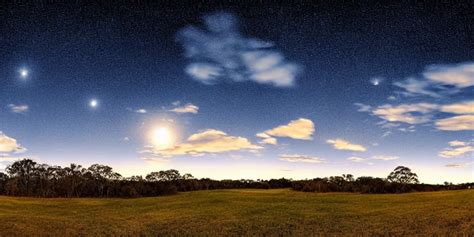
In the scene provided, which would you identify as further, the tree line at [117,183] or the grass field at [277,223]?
the tree line at [117,183]

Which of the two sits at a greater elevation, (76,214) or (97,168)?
(97,168)

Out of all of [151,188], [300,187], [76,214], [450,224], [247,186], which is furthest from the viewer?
[247,186]

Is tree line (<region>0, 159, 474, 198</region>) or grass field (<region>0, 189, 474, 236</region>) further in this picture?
tree line (<region>0, 159, 474, 198</region>)

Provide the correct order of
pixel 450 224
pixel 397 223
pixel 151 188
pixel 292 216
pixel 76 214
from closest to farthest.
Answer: pixel 450 224 → pixel 397 223 → pixel 292 216 → pixel 76 214 → pixel 151 188

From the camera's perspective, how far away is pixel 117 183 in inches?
4252

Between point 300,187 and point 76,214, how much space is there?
49934 mm

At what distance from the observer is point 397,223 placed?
36.6 metres

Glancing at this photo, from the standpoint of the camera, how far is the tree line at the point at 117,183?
3415 inches

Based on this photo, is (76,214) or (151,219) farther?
(76,214)

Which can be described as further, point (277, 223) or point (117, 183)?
point (117, 183)

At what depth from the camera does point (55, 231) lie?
3872 cm

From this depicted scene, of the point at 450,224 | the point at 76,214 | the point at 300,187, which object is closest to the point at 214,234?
the point at 450,224

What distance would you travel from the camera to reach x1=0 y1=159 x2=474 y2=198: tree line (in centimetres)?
8675

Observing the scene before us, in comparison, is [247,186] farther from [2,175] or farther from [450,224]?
[450,224]
